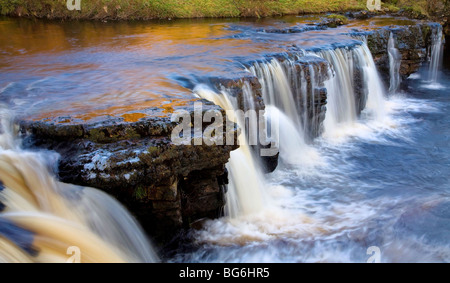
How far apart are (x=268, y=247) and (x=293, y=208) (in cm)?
127

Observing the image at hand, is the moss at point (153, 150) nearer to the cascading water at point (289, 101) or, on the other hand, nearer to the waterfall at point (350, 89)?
the cascading water at point (289, 101)

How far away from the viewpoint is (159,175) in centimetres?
464

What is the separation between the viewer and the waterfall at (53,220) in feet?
12.0

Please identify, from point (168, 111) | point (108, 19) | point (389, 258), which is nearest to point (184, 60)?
point (168, 111)

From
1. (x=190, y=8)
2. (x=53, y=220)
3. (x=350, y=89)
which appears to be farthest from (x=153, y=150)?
(x=190, y=8)

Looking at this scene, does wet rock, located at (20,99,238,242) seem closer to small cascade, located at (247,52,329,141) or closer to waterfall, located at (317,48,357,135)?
small cascade, located at (247,52,329,141)

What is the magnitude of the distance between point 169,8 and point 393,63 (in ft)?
37.2

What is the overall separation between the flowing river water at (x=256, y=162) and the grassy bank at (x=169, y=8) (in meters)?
6.19

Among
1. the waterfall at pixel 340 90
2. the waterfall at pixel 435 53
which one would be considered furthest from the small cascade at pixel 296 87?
the waterfall at pixel 435 53

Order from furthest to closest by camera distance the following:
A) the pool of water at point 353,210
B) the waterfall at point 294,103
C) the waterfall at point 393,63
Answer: the waterfall at point 393,63, the waterfall at point 294,103, the pool of water at point 353,210

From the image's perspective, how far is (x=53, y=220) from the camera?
13.4 feet

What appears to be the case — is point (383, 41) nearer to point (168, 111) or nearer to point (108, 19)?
point (168, 111)

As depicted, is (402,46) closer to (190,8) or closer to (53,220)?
(190,8)

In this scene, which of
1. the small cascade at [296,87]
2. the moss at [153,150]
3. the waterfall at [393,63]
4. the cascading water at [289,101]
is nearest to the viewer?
the moss at [153,150]
